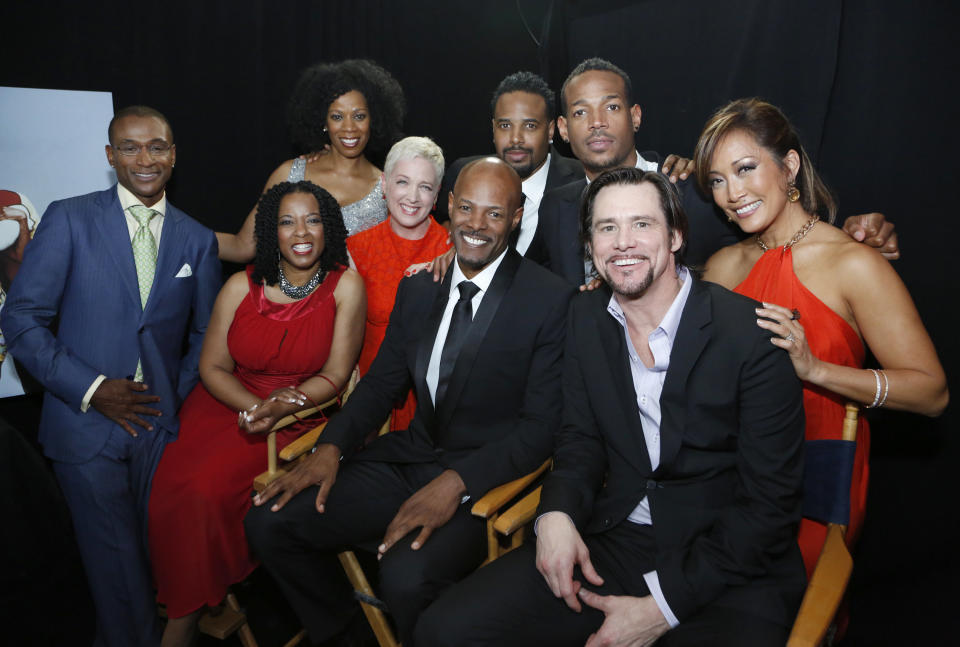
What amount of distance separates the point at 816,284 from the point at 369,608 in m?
Result: 1.91

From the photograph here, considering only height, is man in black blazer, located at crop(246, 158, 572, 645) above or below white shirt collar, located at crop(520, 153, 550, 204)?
below

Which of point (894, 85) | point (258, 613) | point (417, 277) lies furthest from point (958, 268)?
point (258, 613)

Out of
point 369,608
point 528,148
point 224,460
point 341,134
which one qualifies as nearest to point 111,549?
point 224,460

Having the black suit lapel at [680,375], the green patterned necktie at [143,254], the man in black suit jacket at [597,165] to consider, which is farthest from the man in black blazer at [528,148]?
the green patterned necktie at [143,254]

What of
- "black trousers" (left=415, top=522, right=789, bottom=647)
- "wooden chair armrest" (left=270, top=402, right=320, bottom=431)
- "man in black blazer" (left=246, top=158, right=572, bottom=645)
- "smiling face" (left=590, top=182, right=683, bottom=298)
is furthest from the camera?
"wooden chair armrest" (left=270, top=402, right=320, bottom=431)

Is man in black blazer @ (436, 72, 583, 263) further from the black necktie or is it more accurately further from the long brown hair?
the long brown hair

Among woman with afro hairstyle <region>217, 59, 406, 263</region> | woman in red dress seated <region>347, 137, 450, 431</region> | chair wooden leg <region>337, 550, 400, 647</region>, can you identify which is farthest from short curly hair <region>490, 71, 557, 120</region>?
chair wooden leg <region>337, 550, 400, 647</region>

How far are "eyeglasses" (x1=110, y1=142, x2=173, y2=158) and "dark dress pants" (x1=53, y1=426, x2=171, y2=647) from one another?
1.13m

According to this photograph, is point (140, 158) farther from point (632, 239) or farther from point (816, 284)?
point (816, 284)

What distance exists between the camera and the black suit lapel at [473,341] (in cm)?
227

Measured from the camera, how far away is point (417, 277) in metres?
2.55

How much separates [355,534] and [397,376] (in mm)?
617

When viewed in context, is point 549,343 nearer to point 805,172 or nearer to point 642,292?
point 642,292

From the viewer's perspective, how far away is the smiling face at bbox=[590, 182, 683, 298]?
1.88 metres
